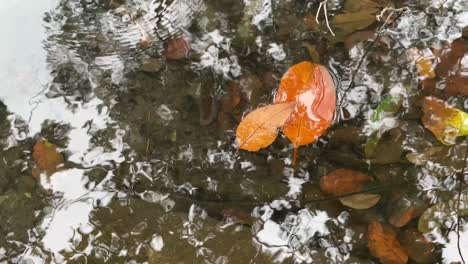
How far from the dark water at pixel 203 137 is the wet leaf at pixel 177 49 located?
0.05 ft

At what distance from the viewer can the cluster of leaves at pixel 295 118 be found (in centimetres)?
164

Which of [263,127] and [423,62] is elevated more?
[423,62]

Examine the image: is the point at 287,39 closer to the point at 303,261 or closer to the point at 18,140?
the point at 303,261

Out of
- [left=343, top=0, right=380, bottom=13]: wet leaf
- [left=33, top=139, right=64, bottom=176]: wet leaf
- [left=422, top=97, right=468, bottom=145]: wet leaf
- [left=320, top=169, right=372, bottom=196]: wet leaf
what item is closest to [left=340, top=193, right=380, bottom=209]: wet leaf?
[left=320, top=169, right=372, bottom=196]: wet leaf

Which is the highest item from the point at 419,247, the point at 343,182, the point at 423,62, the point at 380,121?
the point at 423,62

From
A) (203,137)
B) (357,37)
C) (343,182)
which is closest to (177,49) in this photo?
(203,137)

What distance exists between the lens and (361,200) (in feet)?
5.15

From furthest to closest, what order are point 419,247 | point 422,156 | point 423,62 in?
1. point 423,62
2. point 422,156
3. point 419,247

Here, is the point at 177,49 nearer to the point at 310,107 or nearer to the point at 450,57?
the point at 310,107

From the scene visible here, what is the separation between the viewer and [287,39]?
1.81 meters

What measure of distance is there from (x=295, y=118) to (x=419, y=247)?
1.90ft

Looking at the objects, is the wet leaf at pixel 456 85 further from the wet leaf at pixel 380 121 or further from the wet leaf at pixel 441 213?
the wet leaf at pixel 441 213

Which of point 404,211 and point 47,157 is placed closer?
point 404,211

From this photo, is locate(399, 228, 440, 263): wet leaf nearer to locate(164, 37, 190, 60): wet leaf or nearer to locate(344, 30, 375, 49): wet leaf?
locate(344, 30, 375, 49): wet leaf
